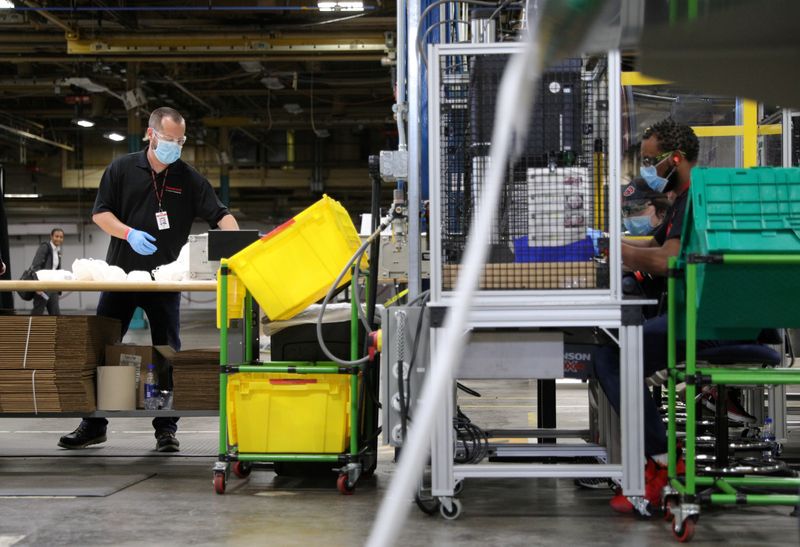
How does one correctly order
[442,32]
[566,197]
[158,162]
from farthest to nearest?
1. [158,162]
2. [442,32]
3. [566,197]

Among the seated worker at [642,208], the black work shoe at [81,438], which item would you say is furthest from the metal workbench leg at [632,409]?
the black work shoe at [81,438]

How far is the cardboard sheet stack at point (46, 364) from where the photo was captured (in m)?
3.89

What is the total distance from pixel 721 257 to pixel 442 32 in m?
1.75

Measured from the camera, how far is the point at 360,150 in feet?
67.7

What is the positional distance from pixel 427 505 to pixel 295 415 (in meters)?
0.68

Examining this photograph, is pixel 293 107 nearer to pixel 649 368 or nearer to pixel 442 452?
pixel 649 368

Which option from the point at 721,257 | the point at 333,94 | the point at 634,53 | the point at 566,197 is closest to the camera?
→ the point at 634,53

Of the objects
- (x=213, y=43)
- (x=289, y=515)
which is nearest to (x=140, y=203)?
(x=289, y=515)

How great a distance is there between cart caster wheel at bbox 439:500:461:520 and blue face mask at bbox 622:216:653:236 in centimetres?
202

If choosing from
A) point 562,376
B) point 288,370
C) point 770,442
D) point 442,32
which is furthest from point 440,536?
point 442,32

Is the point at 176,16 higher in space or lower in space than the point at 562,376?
higher

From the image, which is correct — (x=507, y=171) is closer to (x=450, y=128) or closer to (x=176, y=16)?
(x=450, y=128)

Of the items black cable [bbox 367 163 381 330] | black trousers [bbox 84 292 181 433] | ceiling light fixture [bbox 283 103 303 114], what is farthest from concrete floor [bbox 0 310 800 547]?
ceiling light fixture [bbox 283 103 303 114]

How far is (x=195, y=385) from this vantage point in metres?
3.93
